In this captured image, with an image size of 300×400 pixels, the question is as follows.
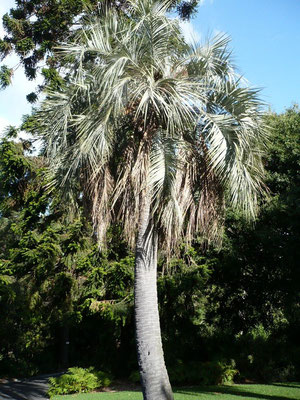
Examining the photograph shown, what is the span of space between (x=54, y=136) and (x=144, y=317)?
3.97 meters

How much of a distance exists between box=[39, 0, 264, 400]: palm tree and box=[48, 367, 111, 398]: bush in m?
8.27

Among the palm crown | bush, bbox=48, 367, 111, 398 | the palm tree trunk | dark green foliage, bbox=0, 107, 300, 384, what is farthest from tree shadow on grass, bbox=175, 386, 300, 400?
the palm crown

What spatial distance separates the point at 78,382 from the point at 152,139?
10.4 m

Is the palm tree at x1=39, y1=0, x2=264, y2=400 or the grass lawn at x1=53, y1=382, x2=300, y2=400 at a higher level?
the palm tree at x1=39, y1=0, x2=264, y2=400

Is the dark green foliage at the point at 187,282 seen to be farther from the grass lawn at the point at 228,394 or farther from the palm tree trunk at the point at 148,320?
the palm tree trunk at the point at 148,320

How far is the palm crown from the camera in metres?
7.48

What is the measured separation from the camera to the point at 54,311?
15195mm

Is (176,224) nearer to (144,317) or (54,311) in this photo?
(144,317)

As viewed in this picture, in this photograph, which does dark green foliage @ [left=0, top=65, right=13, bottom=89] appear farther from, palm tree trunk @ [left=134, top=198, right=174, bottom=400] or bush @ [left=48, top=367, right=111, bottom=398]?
bush @ [left=48, top=367, right=111, bottom=398]

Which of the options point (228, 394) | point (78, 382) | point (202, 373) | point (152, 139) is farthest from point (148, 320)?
point (202, 373)

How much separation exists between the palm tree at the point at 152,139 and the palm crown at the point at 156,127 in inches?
0.8

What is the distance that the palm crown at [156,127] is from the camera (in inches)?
295

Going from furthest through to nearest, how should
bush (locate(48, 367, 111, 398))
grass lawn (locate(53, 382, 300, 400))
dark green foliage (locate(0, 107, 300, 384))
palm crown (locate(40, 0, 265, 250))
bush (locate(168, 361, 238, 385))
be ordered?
bush (locate(168, 361, 238, 385))
bush (locate(48, 367, 111, 398))
dark green foliage (locate(0, 107, 300, 384))
grass lawn (locate(53, 382, 300, 400))
palm crown (locate(40, 0, 265, 250))

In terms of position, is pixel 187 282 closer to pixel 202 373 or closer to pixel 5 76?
pixel 202 373
